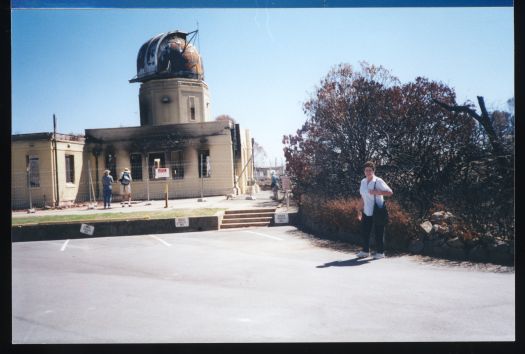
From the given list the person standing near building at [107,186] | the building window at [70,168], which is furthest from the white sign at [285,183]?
the building window at [70,168]

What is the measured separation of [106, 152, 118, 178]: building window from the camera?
8367mm

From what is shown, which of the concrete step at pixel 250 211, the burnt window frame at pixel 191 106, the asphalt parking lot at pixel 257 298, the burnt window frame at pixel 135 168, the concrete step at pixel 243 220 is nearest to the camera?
the asphalt parking lot at pixel 257 298

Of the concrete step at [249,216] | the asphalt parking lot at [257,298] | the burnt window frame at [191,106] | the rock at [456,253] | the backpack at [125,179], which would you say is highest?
the burnt window frame at [191,106]

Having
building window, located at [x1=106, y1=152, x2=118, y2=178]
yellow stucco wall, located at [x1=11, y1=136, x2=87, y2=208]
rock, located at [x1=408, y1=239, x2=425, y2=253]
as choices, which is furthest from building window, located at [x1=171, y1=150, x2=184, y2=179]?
rock, located at [x1=408, y1=239, x2=425, y2=253]

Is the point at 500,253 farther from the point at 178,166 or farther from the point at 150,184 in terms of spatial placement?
the point at 150,184

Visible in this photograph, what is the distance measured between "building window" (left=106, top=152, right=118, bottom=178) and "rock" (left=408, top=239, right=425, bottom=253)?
6.90 m

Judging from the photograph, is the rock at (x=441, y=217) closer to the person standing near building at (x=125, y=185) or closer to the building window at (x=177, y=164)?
the building window at (x=177, y=164)

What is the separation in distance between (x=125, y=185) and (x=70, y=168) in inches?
51.9

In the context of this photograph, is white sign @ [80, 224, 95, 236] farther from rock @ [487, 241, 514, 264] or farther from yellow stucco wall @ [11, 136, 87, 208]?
rock @ [487, 241, 514, 264]

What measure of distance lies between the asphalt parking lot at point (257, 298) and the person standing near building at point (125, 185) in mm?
2268

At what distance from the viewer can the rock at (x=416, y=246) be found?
200 inches

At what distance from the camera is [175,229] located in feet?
23.1

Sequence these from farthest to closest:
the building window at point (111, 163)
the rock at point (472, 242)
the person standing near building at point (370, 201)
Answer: the building window at point (111, 163) < the person standing near building at point (370, 201) < the rock at point (472, 242)
